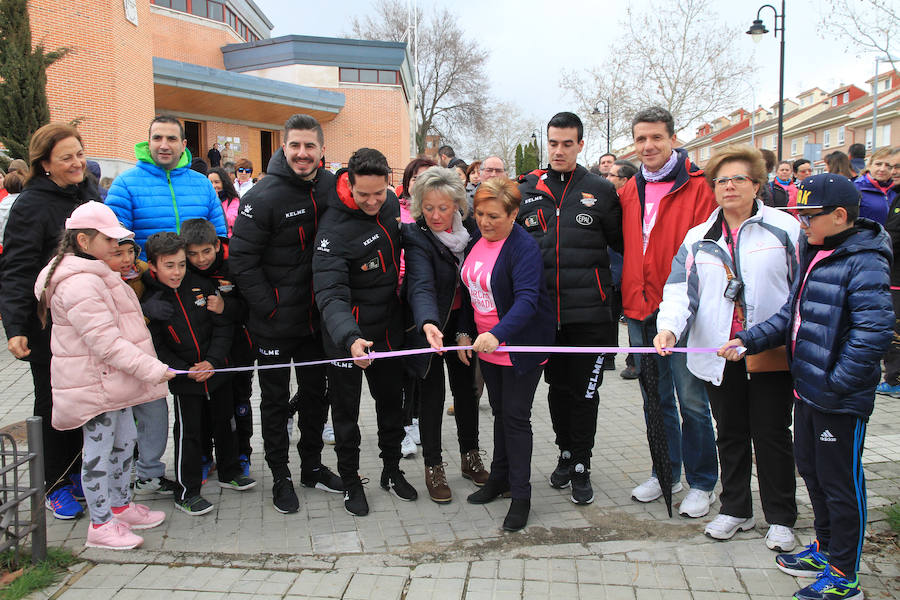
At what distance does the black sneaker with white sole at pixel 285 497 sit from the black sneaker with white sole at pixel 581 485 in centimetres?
180

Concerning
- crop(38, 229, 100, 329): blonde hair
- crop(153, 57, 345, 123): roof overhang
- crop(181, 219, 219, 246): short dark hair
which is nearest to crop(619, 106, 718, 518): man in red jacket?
crop(181, 219, 219, 246): short dark hair

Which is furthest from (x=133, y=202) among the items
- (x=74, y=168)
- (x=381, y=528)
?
(x=381, y=528)

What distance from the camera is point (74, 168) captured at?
4020 millimetres

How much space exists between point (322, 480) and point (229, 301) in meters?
1.39

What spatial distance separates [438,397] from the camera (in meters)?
4.30

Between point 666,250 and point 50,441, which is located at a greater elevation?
point 666,250

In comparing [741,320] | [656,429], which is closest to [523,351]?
[656,429]

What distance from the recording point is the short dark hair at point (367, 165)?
3682mm

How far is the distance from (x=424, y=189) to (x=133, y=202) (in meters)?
2.00

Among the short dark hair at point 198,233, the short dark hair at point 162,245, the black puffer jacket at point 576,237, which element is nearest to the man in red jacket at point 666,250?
the black puffer jacket at point 576,237

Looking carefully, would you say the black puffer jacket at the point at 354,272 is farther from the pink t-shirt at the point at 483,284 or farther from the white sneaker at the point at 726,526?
the white sneaker at the point at 726,526

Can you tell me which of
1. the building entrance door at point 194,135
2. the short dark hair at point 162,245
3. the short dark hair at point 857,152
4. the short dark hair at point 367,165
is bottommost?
the short dark hair at point 162,245

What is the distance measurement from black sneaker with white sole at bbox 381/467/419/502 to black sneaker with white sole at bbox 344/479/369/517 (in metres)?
0.25

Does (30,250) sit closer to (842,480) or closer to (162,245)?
(162,245)
